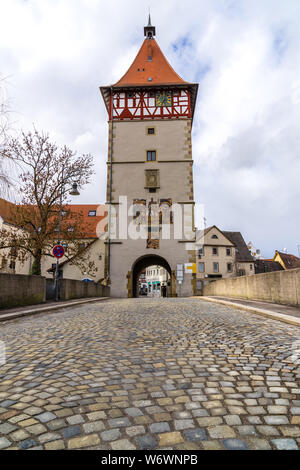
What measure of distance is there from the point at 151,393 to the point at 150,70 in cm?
3372

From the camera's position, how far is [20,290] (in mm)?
11117

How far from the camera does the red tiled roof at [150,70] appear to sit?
1150 inches

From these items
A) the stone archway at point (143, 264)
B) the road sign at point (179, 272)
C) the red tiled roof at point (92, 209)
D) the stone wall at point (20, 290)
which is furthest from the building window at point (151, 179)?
the red tiled roof at point (92, 209)

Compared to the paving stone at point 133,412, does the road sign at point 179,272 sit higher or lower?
higher

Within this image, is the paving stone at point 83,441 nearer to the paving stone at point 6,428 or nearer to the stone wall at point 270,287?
the paving stone at point 6,428

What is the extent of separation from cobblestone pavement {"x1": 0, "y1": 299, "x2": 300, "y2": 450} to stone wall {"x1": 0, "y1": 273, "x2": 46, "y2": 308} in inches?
217

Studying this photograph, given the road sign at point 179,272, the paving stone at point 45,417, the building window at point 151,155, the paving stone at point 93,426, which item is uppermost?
the building window at point 151,155

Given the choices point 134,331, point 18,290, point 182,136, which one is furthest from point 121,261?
point 134,331

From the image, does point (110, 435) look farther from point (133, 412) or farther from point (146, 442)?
point (133, 412)

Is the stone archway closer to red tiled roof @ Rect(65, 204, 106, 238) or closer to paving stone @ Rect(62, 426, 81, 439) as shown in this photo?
red tiled roof @ Rect(65, 204, 106, 238)

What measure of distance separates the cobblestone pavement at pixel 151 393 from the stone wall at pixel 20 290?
550cm

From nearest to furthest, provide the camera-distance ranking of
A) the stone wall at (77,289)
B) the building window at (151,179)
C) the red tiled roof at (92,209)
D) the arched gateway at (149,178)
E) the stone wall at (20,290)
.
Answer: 1. the stone wall at (20,290)
2. the stone wall at (77,289)
3. the arched gateway at (149,178)
4. the building window at (151,179)
5. the red tiled roof at (92,209)

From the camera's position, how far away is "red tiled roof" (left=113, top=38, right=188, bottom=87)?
29.2m

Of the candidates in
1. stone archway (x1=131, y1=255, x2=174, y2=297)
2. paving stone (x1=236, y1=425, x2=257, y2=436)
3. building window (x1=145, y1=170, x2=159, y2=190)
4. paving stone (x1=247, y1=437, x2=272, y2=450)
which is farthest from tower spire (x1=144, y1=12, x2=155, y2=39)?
paving stone (x1=247, y1=437, x2=272, y2=450)
